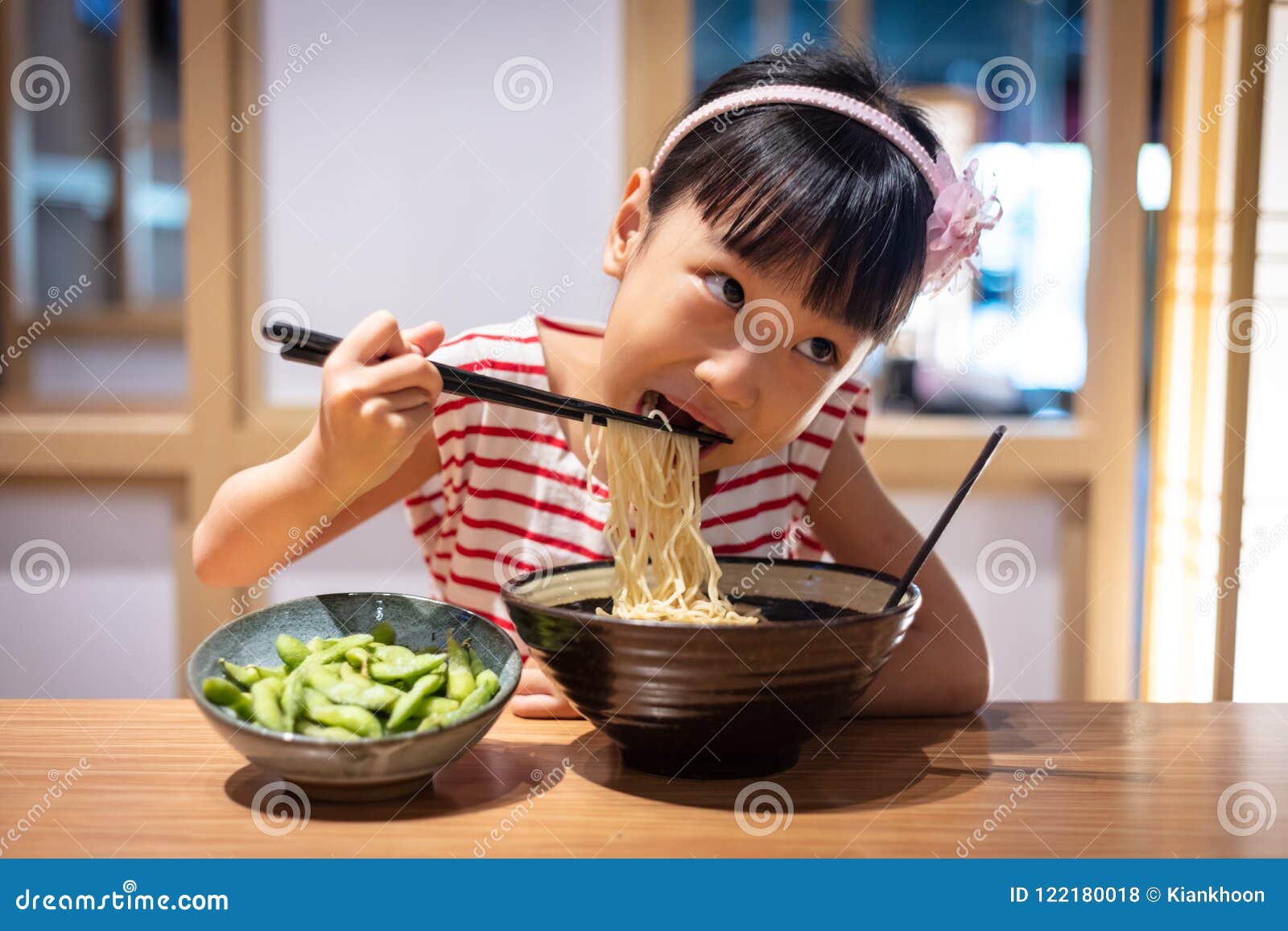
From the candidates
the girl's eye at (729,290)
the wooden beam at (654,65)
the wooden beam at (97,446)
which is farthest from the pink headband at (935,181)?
the wooden beam at (97,446)

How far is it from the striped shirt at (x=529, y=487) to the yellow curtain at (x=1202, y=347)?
5.06ft

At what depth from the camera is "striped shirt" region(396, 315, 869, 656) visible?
1.52 m

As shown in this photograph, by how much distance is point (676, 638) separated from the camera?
93cm

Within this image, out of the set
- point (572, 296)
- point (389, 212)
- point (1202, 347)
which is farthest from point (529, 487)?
point (1202, 347)

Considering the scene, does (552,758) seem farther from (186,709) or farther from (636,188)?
(636,188)

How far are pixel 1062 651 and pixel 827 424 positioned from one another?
177cm

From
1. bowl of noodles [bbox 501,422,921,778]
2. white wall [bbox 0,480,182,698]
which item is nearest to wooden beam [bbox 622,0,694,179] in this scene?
white wall [bbox 0,480,182,698]

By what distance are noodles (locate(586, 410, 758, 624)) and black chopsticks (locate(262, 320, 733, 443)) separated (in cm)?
5

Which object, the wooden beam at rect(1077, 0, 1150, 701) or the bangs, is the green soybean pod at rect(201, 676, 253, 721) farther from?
the wooden beam at rect(1077, 0, 1150, 701)

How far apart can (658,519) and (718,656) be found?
1.45 ft

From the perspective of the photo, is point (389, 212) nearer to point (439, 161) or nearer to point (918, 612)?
point (439, 161)

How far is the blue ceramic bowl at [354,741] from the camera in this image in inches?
34.9

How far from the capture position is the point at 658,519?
4.48 ft
